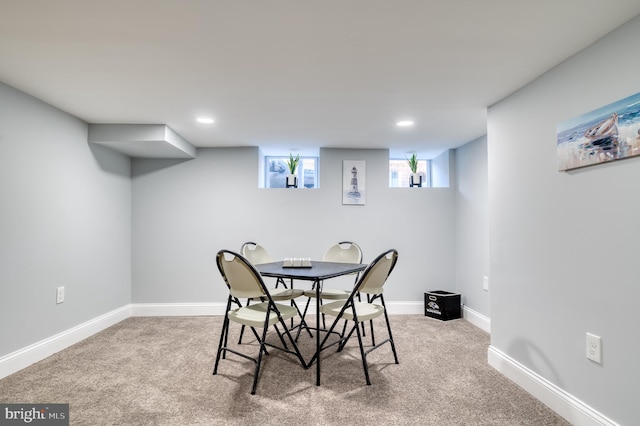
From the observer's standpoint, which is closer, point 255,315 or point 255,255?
point 255,315

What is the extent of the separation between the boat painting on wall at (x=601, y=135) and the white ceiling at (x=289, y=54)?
41 cm

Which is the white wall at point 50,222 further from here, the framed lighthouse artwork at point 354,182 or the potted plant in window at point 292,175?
the framed lighthouse artwork at point 354,182

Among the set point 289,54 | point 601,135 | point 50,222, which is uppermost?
point 289,54

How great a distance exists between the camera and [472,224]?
3766 millimetres

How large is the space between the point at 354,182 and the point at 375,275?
84.9 inches

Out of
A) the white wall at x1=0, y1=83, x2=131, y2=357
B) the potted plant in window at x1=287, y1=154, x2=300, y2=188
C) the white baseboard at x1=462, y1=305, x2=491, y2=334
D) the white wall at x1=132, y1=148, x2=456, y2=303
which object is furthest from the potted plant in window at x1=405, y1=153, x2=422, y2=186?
the white wall at x1=0, y1=83, x2=131, y2=357

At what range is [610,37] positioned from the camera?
5.33 ft

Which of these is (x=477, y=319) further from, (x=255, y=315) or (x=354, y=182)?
(x=255, y=315)

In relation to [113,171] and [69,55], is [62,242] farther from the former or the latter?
[69,55]

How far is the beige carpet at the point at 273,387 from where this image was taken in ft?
5.96

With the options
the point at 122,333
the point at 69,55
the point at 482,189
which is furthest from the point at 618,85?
the point at 122,333

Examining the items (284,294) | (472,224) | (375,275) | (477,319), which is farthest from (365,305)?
(472,224)

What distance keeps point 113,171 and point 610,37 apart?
4.44 m

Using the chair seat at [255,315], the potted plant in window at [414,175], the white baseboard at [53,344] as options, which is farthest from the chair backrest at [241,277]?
the potted plant in window at [414,175]
